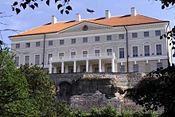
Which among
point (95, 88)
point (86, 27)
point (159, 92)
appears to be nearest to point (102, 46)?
point (86, 27)

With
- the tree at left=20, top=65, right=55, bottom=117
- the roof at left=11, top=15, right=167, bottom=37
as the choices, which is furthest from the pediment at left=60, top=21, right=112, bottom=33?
the tree at left=20, top=65, right=55, bottom=117

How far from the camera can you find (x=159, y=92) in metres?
5.77

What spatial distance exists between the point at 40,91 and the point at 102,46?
22.7m

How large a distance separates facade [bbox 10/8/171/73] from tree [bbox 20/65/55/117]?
17.8 metres

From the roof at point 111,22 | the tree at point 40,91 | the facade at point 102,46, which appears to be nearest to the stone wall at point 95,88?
the facade at point 102,46

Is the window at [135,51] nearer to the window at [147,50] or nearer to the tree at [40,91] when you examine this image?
the window at [147,50]

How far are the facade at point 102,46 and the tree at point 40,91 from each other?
58.3ft

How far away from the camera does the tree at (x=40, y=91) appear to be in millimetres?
28206

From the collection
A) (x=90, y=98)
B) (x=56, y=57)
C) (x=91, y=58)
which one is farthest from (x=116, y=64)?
(x=90, y=98)

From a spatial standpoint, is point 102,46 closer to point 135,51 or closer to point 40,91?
point 135,51

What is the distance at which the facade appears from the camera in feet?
161

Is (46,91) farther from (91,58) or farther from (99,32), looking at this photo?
(99,32)

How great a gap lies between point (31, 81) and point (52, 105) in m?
2.73

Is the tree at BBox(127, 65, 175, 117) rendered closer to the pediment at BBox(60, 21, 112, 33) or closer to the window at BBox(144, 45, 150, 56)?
the window at BBox(144, 45, 150, 56)
